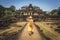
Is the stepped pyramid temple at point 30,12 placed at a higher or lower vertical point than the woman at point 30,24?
higher

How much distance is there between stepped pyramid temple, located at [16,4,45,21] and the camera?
3840 mm

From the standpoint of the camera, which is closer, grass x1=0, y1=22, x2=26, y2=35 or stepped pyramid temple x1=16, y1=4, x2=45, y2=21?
grass x1=0, y1=22, x2=26, y2=35

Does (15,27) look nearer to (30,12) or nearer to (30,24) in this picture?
(30,24)

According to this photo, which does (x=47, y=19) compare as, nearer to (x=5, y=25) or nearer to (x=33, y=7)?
(x=33, y=7)

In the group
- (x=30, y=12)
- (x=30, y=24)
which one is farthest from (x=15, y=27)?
(x=30, y=12)

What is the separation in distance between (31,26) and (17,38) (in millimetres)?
540

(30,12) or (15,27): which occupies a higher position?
(30,12)

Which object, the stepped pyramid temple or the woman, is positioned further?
the stepped pyramid temple

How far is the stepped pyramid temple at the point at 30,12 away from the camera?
3.84m

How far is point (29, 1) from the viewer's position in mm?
3842

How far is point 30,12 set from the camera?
3.88 m

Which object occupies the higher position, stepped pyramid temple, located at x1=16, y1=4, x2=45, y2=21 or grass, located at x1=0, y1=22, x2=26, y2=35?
stepped pyramid temple, located at x1=16, y1=4, x2=45, y2=21

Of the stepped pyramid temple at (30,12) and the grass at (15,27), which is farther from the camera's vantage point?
the stepped pyramid temple at (30,12)

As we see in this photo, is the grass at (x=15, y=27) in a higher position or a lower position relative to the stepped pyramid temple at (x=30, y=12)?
lower
